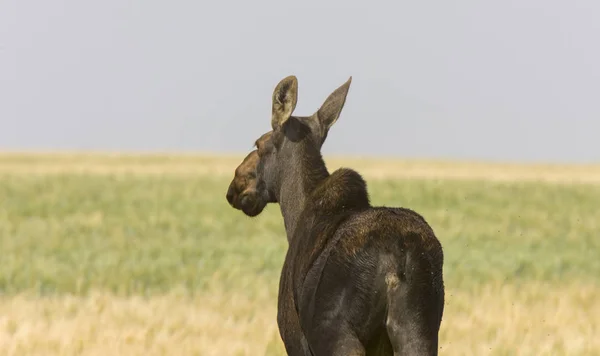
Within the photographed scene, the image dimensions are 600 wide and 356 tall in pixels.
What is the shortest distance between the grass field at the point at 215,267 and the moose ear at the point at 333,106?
3.88 meters

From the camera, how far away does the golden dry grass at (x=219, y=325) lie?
10.8 meters

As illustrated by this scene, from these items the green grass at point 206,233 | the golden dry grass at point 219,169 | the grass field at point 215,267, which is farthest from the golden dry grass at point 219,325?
the golden dry grass at point 219,169

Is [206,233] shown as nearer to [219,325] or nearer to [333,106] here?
[219,325]

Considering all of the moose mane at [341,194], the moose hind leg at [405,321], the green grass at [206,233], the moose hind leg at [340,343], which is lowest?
the green grass at [206,233]

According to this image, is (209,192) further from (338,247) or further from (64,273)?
(338,247)

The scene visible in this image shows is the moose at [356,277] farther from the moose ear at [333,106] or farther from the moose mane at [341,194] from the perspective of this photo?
the moose ear at [333,106]

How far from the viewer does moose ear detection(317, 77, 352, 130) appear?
7547 millimetres

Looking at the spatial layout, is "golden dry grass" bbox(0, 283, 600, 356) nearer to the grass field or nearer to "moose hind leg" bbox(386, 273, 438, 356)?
the grass field

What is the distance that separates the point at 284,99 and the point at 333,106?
0.55 meters

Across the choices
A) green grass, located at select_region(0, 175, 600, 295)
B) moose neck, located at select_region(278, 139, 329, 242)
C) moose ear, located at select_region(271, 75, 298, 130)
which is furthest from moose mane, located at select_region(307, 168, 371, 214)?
green grass, located at select_region(0, 175, 600, 295)

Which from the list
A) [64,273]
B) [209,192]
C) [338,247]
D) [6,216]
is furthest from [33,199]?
[338,247]

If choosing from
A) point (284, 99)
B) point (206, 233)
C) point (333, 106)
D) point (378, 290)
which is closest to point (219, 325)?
point (333, 106)

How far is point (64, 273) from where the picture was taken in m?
17.8

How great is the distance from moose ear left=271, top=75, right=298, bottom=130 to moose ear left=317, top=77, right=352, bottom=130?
1.26 ft
